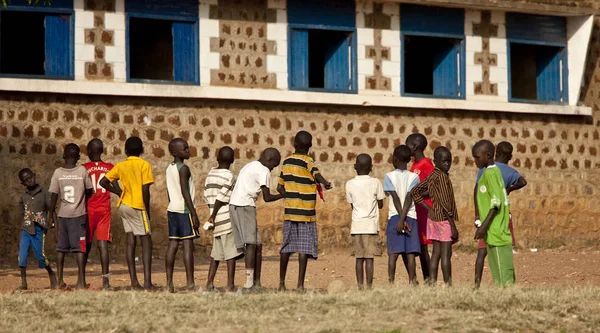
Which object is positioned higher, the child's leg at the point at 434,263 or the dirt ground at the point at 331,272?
the child's leg at the point at 434,263

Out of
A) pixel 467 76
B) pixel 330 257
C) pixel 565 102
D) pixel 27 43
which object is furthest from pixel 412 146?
pixel 27 43

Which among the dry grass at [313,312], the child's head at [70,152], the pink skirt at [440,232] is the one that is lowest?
the dry grass at [313,312]

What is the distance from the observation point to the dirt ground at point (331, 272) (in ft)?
42.1

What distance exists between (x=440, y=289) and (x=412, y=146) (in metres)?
1.98

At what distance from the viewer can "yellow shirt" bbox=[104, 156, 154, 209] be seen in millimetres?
11180

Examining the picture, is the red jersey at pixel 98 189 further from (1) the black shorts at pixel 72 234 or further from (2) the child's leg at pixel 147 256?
(2) the child's leg at pixel 147 256

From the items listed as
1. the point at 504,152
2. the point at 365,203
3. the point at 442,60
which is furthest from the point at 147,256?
the point at 442,60

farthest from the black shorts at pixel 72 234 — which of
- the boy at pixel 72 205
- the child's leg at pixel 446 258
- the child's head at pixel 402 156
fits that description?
the child's leg at pixel 446 258

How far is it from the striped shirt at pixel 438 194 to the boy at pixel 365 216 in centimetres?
42

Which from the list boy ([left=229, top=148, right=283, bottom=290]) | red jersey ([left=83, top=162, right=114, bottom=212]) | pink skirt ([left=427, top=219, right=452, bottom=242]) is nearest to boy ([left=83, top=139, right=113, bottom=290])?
red jersey ([left=83, top=162, right=114, bottom=212])

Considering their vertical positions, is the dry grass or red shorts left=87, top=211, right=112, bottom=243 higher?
red shorts left=87, top=211, right=112, bottom=243

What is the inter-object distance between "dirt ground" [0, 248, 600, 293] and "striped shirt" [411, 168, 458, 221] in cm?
125

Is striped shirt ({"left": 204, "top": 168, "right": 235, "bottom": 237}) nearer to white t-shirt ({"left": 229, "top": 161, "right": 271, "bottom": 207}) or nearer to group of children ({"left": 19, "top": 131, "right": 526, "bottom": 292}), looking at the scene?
group of children ({"left": 19, "top": 131, "right": 526, "bottom": 292})

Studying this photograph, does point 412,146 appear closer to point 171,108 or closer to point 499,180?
point 499,180
